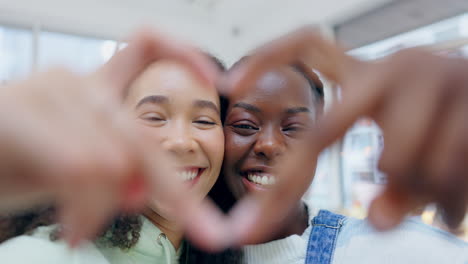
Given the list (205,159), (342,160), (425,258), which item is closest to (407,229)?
(425,258)

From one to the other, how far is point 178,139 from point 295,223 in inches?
13.3

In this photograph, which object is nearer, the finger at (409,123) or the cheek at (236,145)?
the finger at (409,123)

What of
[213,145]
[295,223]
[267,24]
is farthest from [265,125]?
[267,24]

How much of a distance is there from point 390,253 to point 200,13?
2218 millimetres

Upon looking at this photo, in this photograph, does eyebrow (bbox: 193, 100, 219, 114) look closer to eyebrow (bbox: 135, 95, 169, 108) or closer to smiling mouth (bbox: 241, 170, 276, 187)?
eyebrow (bbox: 135, 95, 169, 108)

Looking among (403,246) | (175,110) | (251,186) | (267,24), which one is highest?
(267,24)

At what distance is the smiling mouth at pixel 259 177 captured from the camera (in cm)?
52

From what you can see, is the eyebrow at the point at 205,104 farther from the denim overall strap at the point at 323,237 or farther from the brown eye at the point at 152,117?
the denim overall strap at the point at 323,237

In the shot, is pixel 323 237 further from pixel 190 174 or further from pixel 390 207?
pixel 390 207

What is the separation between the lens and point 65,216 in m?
0.17

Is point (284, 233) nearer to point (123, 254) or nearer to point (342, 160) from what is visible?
point (123, 254)

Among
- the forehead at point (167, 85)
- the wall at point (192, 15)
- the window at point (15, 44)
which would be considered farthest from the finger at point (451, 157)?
the window at point (15, 44)

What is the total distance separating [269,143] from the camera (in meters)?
0.50

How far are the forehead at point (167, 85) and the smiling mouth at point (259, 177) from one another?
18cm
